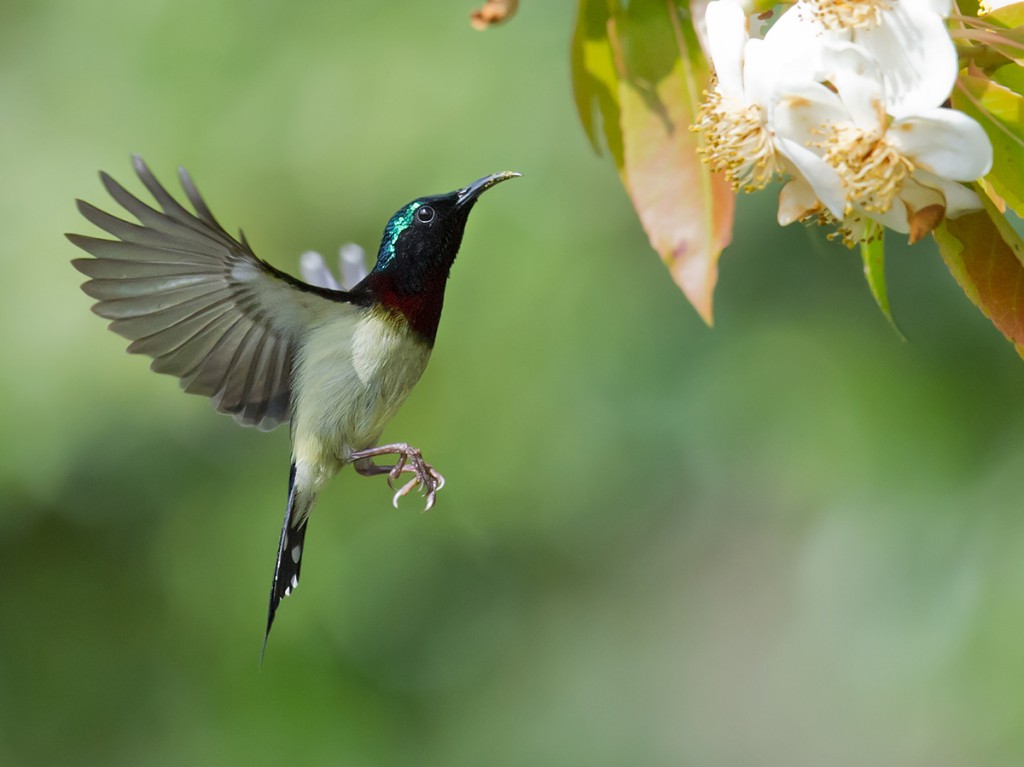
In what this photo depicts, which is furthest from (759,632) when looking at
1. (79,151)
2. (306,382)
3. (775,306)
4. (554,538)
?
(306,382)

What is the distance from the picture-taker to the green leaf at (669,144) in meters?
1.08

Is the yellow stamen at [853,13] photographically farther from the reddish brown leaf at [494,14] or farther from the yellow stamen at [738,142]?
the reddish brown leaf at [494,14]

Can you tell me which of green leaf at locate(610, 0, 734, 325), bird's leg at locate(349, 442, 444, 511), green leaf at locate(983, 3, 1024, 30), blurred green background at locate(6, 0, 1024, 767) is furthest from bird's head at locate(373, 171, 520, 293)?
blurred green background at locate(6, 0, 1024, 767)

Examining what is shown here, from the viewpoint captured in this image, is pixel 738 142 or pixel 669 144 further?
pixel 669 144

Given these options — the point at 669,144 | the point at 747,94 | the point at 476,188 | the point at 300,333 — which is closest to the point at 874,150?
the point at 747,94

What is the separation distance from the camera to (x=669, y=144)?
3.69 ft

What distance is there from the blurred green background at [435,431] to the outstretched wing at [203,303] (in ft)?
4.99

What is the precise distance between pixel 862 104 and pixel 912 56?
0.05 m

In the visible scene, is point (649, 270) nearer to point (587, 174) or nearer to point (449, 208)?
point (587, 174)

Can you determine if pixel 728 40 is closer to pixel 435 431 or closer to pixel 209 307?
pixel 209 307

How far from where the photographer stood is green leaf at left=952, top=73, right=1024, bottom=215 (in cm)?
88

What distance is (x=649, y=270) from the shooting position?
3.26 metres

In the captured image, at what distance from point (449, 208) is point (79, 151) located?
76.8 inches

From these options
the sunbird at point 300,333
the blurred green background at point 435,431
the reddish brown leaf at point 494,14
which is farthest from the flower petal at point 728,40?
the blurred green background at point 435,431
